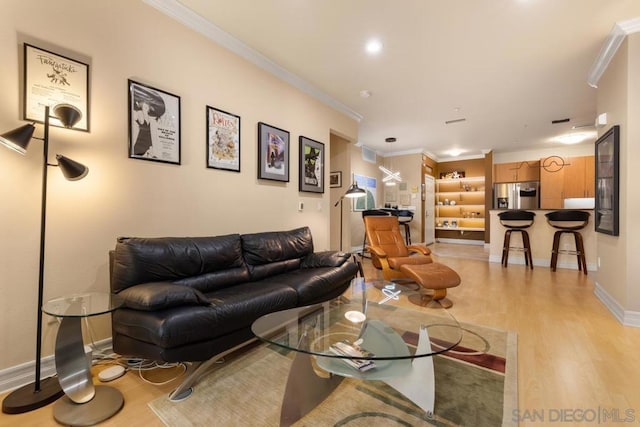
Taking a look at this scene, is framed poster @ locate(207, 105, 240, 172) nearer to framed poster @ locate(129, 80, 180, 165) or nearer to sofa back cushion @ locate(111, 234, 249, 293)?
framed poster @ locate(129, 80, 180, 165)

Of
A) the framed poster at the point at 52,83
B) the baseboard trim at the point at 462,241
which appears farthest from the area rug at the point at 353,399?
the baseboard trim at the point at 462,241

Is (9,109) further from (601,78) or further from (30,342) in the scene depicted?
(601,78)

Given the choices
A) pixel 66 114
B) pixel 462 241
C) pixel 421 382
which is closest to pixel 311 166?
pixel 66 114

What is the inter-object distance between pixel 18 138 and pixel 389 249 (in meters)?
3.96

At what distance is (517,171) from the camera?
7.77 metres

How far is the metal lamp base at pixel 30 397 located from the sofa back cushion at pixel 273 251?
1.44 m

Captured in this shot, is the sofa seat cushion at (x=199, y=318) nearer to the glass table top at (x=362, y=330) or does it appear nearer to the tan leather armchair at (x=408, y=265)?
the glass table top at (x=362, y=330)

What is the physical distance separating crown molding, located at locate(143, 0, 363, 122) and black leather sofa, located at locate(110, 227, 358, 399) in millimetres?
1995

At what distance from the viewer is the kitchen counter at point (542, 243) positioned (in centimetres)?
486

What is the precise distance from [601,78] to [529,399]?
3959mm

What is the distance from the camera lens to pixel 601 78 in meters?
3.39

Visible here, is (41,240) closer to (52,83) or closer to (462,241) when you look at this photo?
(52,83)

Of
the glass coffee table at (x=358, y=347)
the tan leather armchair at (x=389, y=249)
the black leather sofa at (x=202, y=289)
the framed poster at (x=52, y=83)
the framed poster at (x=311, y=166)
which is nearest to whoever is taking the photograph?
the glass coffee table at (x=358, y=347)

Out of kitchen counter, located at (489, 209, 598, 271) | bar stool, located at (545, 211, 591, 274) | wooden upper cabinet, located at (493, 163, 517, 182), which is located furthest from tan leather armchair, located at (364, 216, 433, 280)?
wooden upper cabinet, located at (493, 163, 517, 182)
